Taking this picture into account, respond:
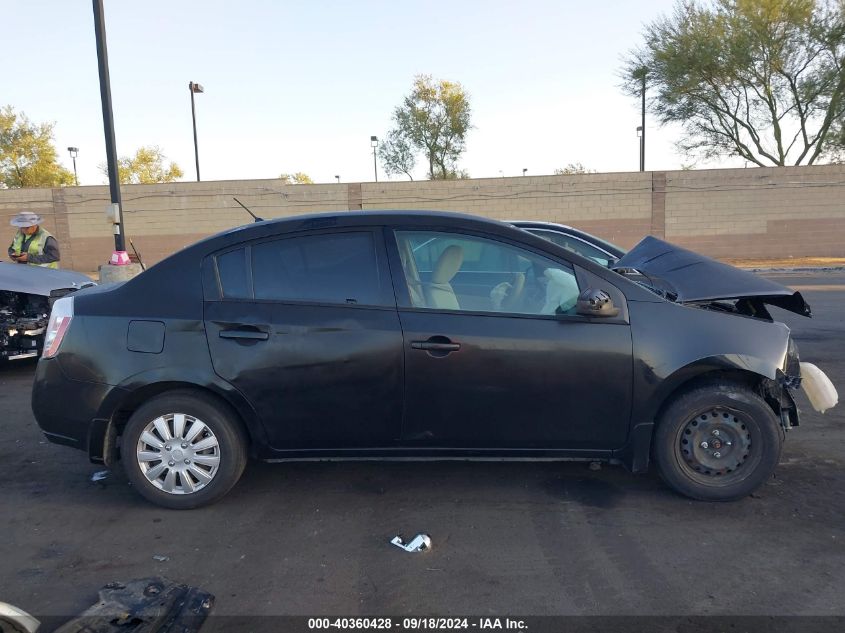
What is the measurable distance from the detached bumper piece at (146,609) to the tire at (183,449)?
83cm

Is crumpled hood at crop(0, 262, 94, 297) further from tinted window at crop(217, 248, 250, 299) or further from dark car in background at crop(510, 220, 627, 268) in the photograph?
dark car in background at crop(510, 220, 627, 268)

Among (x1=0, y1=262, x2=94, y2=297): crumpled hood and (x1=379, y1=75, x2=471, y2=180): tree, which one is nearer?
(x1=0, y1=262, x2=94, y2=297): crumpled hood

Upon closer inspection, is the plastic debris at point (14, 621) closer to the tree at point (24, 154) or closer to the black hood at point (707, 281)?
the black hood at point (707, 281)

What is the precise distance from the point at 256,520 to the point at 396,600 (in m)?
1.23

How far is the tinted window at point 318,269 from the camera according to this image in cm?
419

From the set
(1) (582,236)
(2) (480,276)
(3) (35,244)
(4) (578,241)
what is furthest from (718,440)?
(3) (35,244)

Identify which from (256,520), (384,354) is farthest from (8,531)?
(384,354)

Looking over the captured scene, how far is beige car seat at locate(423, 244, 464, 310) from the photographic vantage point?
415 cm

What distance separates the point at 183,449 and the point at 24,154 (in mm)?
42787

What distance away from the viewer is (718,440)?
4141 millimetres

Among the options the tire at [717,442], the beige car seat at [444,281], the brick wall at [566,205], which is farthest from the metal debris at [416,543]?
the brick wall at [566,205]

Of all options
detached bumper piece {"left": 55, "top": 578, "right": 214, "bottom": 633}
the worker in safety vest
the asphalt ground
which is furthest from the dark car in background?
detached bumper piece {"left": 55, "top": 578, "right": 214, "bottom": 633}

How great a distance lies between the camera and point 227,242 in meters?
4.33

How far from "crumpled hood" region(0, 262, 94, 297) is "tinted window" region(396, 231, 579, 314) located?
17.4 feet
